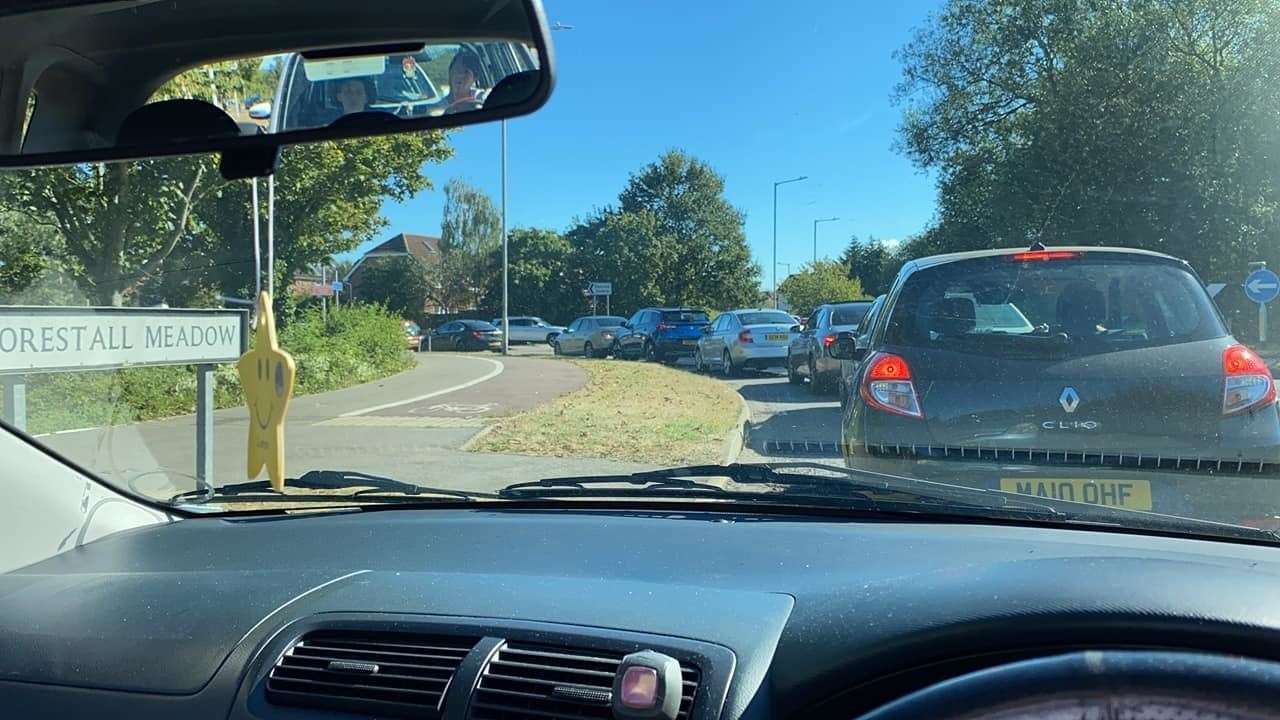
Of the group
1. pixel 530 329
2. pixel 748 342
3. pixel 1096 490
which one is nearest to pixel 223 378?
pixel 530 329

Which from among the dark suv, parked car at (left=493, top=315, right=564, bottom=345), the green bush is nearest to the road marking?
the green bush

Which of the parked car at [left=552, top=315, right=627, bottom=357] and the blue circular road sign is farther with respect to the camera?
the parked car at [left=552, top=315, right=627, bottom=357]

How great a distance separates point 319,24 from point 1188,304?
3.91 meters

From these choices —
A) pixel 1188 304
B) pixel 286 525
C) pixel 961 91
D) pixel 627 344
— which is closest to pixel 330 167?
pixel 627 344

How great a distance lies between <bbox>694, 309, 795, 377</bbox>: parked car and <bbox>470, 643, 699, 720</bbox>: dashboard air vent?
741 cm

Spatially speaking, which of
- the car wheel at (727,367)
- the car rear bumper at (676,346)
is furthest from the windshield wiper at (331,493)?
the car wheel at (727,367)

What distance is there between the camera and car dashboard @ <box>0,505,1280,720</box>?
6.34 ft

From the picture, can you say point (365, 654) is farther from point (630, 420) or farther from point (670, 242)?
point (630, 420)

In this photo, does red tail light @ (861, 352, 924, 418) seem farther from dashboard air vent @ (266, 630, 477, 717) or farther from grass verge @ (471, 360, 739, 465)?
dashboard air vent @ (266, 630, 477, 717)

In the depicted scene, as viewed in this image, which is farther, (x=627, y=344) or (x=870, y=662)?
(x=627, y=344)

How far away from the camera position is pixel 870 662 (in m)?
1.97

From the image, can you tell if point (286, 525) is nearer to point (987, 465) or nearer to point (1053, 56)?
point (987, 465)

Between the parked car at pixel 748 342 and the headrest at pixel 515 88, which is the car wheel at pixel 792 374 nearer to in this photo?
the parked car at pixel 748 342

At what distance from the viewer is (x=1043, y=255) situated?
4.51 meters
